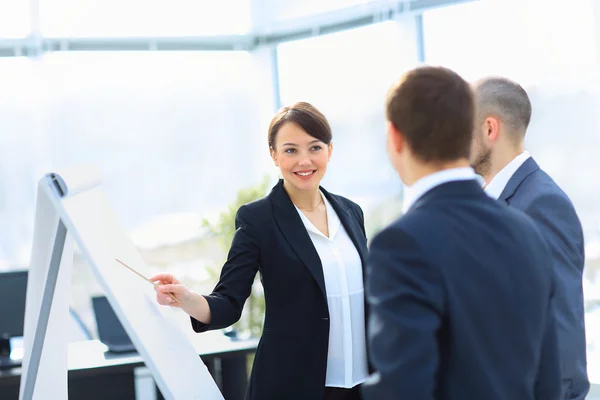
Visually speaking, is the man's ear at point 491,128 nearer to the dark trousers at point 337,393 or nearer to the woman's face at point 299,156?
the woman's face at point 299,156

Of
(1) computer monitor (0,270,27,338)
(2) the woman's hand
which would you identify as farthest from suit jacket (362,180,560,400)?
(1) computer monitor (0,270,27,338)

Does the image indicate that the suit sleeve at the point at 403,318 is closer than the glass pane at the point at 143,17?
Yes

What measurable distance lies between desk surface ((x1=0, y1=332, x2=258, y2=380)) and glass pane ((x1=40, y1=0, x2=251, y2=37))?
92.1 inches

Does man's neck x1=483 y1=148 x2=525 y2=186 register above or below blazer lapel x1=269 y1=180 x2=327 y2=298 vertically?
above

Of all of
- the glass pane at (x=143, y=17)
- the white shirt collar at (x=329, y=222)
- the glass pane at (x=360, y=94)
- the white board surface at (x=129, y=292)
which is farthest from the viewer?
the glass pane at (x=143, y=17)

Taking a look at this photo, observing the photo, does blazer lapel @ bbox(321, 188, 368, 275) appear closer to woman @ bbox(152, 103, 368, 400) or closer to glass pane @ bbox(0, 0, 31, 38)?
woman @ bbox(152, 103, 368, 400)

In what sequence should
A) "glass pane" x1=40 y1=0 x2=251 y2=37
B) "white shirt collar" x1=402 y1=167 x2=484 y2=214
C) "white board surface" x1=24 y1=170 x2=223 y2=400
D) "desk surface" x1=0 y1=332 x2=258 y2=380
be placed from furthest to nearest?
1. "glass pane" x1=40 y1=0 x2=251 y2=37
2. "desk surface" x1=0 y1=332 x2=258 y2=380
3. "white board surface" x1=24 y1=170 x2=223 y2=400
4. "white shirt collar" x1=402 y1=167 x2=484 y2=214

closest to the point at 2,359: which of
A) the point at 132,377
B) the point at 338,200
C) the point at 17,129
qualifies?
the point at 132,377

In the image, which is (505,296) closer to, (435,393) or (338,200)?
(435,393)

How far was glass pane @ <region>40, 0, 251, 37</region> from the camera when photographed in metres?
5.62

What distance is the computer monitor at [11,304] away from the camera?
419 cm

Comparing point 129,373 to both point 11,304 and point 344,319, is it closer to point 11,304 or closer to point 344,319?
point 11,304

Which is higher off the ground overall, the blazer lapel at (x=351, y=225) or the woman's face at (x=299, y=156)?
the woman's face at (x=299, y=156)

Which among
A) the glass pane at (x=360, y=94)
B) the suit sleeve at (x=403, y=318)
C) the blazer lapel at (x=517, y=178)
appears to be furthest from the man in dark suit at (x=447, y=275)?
the glass pane at (x=360, y=94)
